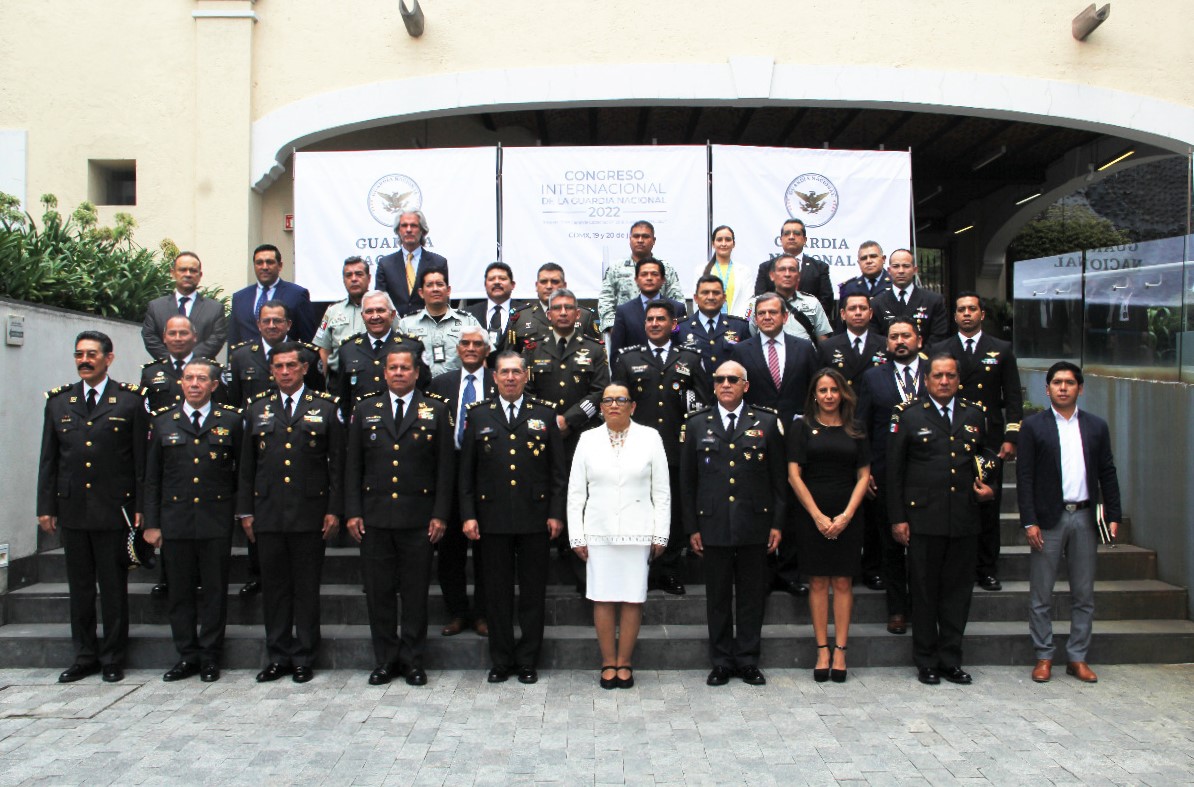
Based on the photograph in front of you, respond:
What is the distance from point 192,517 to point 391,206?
4.51 meters

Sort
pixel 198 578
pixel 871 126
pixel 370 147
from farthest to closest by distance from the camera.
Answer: pixel 871 126
pixel 370 147
pixel 198 578

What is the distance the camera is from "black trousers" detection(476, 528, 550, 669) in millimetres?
5738

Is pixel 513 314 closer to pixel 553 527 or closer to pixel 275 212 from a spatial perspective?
pixel 553 527

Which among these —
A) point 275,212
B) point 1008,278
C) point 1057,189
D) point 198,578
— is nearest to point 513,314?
point 198,578

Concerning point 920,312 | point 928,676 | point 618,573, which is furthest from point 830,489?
point 920,312

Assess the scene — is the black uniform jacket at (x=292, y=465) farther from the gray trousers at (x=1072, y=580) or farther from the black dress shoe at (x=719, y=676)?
the gray trousers at (x=1072, y=580)

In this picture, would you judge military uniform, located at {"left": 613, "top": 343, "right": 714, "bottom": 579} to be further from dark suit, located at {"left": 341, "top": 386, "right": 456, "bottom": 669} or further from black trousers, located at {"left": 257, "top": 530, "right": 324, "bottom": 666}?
black trousers, located at {"left": 257, "top": 530, "right": 324, "bottom": 666}

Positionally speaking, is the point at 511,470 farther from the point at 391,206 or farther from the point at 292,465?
the point at 391,206

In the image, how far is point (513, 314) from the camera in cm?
692

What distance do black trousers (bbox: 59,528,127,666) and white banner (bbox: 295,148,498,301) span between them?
408 centimetres

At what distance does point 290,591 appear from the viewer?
19.0 ft

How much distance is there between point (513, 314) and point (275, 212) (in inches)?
200

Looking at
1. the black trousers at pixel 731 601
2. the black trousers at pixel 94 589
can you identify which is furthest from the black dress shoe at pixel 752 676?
the black trousers at pixel 94 589

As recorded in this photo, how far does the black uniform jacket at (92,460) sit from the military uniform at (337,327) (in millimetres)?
1439
